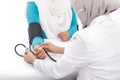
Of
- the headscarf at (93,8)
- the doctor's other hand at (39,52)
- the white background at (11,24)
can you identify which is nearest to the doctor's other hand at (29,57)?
the doctor's other hand at (39,52)

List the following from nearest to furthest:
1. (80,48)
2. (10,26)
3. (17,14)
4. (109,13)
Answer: (80,48), (109,13), (10,26), (17,14)

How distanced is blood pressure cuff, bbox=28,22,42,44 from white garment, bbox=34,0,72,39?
55 millimetres

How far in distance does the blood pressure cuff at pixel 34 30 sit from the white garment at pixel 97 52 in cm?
38

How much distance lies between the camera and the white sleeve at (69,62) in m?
0.95

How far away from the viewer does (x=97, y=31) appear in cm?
96

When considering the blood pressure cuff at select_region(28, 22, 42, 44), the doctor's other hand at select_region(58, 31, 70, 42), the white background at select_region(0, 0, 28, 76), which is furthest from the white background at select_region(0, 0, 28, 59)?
the doctor's other hand at select_region(58, 31, 70, 42)

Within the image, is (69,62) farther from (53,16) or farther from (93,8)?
(53,16)

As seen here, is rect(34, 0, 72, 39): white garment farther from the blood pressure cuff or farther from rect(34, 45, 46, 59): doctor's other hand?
rect(34, 45, 46, 59): doctor's other hand

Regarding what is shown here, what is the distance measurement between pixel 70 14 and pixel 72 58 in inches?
23.3

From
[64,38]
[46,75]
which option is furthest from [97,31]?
[64,38]

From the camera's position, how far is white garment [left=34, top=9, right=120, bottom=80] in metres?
0.94

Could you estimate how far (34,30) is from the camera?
1.38 metres

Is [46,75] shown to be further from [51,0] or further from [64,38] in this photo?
[51,0]

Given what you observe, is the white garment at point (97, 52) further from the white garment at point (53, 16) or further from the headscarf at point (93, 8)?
the white garment at point (53, 16)
